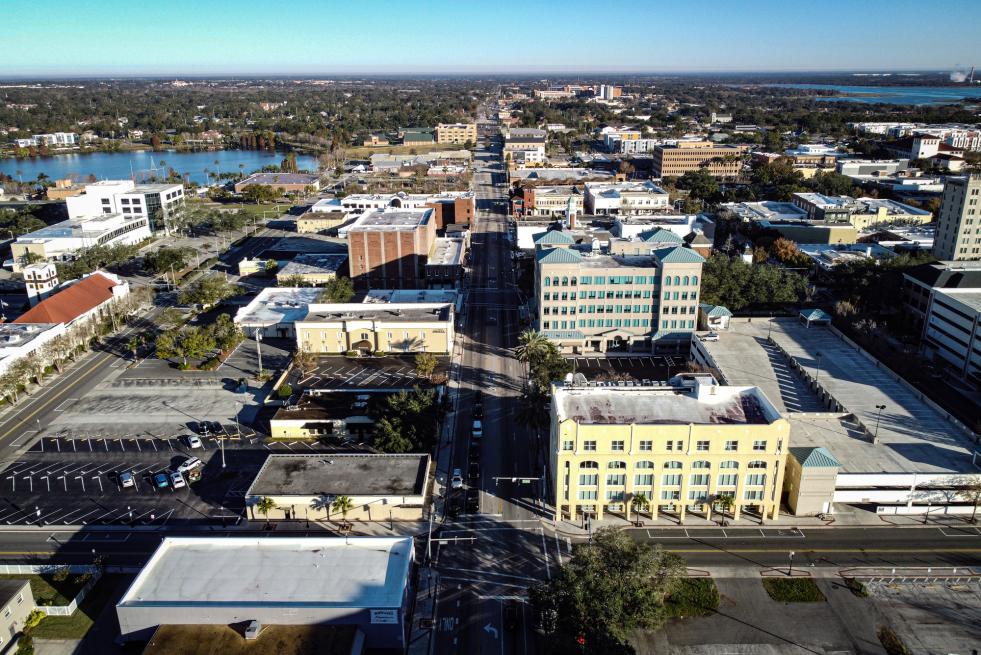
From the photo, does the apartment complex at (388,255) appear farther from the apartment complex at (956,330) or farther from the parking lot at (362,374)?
the apartment complex at (956,330)

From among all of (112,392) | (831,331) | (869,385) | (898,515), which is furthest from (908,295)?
(112,392)

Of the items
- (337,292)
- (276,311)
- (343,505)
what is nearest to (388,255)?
(337,292)

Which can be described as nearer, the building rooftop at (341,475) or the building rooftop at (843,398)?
the building rooftop at (341,475)

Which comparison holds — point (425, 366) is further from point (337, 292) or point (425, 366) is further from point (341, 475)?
point (337, 292)

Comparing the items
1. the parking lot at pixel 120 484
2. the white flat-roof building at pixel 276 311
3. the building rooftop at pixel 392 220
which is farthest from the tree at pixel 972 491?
the building rooftop at pixel 392 220

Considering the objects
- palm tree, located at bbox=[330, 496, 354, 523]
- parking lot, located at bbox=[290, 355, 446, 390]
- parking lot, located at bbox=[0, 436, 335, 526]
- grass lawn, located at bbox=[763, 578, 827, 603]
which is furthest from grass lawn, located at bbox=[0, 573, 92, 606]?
grass lawn, located at bbox=[763, 578, 827, 603]

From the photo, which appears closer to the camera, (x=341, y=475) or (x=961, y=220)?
(x=341, y=475)

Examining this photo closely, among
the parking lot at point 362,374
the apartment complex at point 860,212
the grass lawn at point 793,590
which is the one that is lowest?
the grass lawn at point 793,590

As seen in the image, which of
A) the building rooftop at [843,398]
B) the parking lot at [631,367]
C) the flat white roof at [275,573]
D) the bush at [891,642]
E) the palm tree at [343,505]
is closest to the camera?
the bush at [891,642]

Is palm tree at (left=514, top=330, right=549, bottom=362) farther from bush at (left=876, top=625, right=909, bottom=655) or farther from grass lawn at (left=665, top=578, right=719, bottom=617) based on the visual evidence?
bush at (left=876, top=625, right=909, bottom=655)
